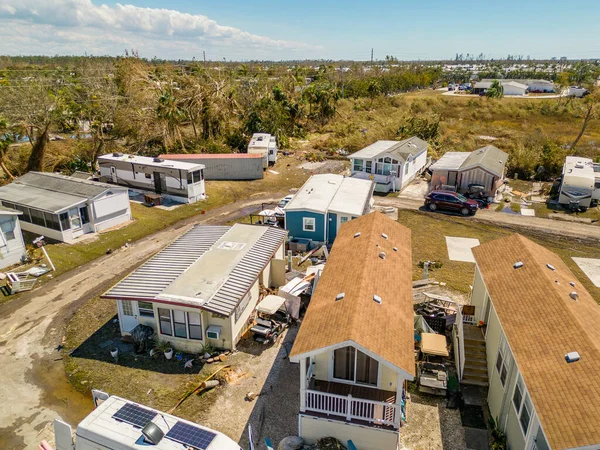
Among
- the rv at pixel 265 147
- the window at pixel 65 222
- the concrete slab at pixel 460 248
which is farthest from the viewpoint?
the rv at pixel 265 147

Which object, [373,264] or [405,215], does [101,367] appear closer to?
[373,264]

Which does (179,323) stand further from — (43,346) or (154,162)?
(154,162)

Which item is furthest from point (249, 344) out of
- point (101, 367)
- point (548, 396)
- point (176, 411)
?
point (548, 396)

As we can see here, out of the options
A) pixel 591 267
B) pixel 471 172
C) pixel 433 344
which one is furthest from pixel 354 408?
pixel 471 172

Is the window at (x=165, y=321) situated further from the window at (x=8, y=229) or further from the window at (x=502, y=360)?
the window at (x=8, y=229)

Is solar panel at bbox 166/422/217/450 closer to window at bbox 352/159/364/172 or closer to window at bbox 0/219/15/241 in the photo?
window at bbox 0/219/15/241

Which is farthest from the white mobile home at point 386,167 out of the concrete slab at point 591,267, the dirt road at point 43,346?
the dirt road at point 43,346

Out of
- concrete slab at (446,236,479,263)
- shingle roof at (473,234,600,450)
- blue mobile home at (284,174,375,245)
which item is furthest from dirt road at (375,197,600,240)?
shingle roof at (473,234,600,450)
